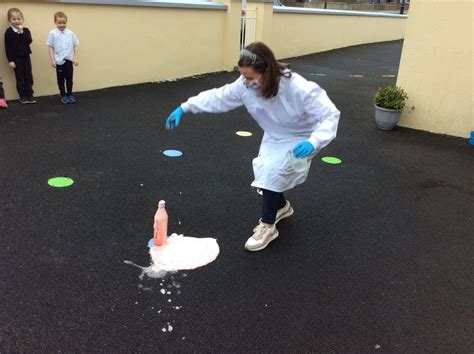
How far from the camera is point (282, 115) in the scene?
2953 mm

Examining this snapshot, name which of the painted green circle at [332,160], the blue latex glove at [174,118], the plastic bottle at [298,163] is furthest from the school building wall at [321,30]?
the plastic bottle at [298,163]

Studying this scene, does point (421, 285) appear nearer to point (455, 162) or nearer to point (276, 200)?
point (276, 200)

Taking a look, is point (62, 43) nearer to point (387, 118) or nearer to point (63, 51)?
point (63, 51)

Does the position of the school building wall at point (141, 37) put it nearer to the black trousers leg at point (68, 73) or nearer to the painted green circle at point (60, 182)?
the black trousers leg at point (68, 73)

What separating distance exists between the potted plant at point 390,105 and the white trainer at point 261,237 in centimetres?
414

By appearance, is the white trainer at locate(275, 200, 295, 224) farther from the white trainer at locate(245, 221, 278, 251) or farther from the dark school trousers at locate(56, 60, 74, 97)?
the dark school trousers at locate(56, 60, 74, 97)

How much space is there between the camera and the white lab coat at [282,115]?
281cm

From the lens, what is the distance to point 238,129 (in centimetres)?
643

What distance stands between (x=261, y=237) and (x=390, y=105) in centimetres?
432

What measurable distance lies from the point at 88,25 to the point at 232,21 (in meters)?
3.96

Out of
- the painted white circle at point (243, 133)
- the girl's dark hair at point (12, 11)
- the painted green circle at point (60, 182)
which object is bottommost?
the painted green circle at point (60, 182)

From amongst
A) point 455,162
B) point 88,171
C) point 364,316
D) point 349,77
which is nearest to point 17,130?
point 88,171

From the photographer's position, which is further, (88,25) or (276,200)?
(88,25)

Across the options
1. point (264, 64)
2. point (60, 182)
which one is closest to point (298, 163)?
point (264, 64)
